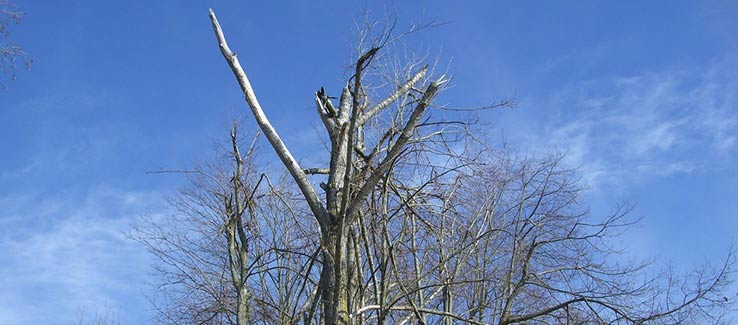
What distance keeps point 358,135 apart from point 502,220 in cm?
647

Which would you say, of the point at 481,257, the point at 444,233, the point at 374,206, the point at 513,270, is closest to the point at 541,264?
the point at 513,270

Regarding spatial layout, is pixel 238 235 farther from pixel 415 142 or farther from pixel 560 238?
pixel 415 142

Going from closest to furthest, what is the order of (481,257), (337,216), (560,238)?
(337,216)
(560,238)
(481,257)

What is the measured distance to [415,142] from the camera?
23.5 feet

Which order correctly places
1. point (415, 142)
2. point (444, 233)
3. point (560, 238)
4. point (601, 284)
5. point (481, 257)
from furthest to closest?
point (481, 257)
point (560, 238)
point (601, 284)
point (444, 233)
point (415, 142)

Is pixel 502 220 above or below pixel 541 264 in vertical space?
above

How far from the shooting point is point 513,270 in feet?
44.2

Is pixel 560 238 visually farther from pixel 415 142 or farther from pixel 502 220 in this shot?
pixel 415 142

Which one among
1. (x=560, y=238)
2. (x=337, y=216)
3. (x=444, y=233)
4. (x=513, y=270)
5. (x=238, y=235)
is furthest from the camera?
(x=238, y=235)

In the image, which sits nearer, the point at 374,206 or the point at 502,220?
the point at 374,206

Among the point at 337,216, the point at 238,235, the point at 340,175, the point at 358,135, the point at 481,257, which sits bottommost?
the point at 337,216

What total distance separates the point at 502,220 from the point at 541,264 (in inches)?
52.0

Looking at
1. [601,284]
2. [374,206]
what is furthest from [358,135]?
[601,284]

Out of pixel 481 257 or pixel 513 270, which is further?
pixel 481 257
